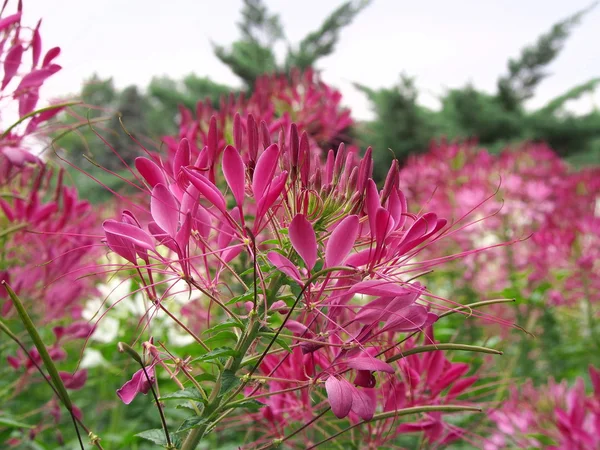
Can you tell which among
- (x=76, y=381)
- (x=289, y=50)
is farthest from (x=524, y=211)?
(x=289, y=50)

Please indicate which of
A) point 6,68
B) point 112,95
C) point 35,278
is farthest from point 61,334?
point 112,95

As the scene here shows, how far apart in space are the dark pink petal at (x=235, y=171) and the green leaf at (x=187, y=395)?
0.22 m

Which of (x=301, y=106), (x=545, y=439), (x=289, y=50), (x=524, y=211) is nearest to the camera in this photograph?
(x=545, y=439)

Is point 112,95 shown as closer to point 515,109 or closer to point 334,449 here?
point 515,109

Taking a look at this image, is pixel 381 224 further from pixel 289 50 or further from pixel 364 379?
pixel 289 50

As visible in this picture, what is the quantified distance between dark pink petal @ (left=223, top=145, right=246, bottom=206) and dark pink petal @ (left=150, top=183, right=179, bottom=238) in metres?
0.07

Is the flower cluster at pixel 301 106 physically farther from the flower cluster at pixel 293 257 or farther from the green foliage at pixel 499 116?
the green foliage at pixel 499 116

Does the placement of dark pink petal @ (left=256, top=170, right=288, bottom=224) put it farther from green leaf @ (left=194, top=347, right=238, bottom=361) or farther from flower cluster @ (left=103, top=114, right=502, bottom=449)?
green leaf @ (left=194, top=347, right=238, bottom=361)

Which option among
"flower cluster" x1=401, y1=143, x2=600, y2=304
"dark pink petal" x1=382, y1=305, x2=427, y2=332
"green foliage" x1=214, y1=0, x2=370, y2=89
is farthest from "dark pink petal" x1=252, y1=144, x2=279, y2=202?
"green foliage" x1=214, y1=0, x2=370, y2=89

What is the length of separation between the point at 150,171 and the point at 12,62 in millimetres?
424

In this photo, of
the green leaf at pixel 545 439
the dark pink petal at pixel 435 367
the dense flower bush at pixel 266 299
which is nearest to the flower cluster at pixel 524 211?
the dense flower bush at pixel 266 299

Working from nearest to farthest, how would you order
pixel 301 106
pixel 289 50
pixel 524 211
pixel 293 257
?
pixel 293 257, pixel 301 106, pixel 524 211, pixel 289 50

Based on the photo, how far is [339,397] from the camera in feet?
1.92

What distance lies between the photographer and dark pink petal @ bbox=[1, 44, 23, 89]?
2.93 ft
